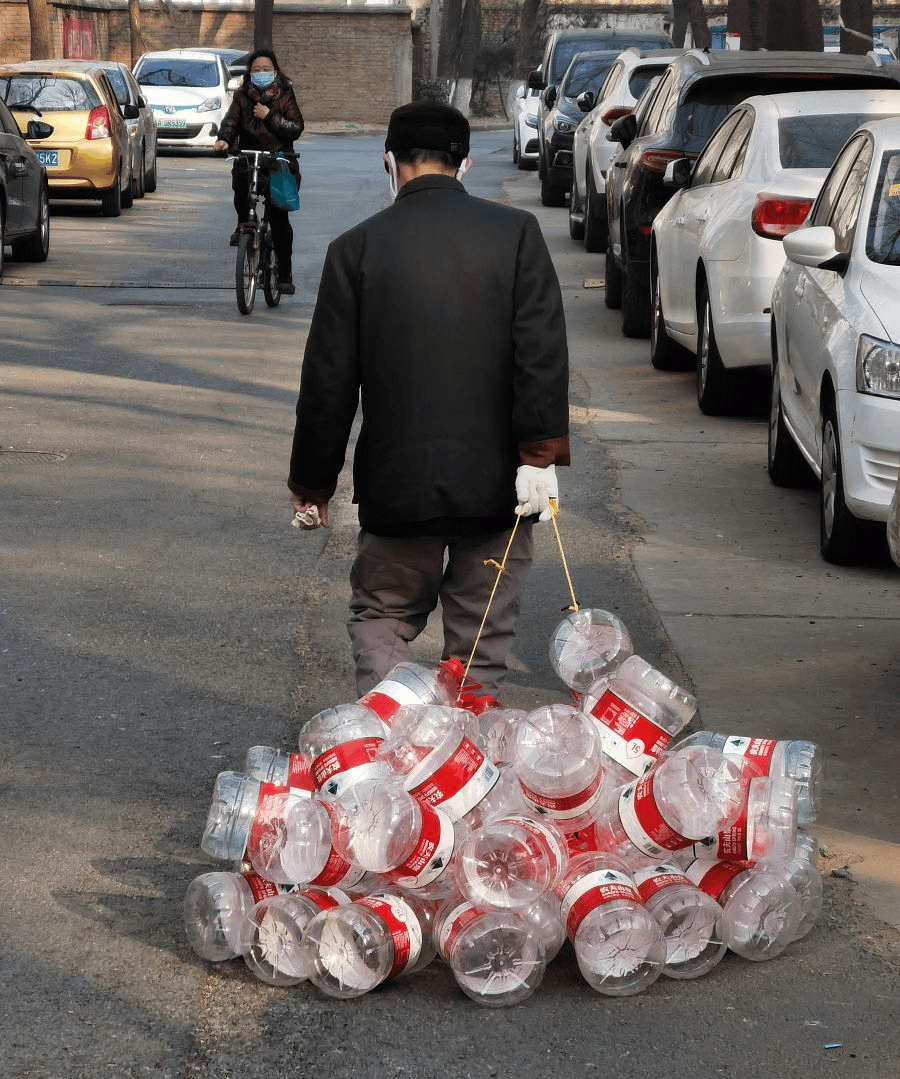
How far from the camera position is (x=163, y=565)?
7.54 meters

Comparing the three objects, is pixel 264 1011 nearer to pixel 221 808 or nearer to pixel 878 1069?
pixel 221 808

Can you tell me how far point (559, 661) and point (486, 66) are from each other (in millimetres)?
62895

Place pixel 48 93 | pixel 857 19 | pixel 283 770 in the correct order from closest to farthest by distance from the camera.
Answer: pixel 283 770 → pixel 857 19 → pixel 48 93

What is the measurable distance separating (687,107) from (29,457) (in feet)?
20.0

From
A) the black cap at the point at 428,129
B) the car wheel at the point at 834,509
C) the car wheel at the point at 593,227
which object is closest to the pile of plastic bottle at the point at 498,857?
the black cap at the point at 428,129

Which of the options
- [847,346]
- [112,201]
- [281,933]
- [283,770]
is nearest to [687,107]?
[847,346]

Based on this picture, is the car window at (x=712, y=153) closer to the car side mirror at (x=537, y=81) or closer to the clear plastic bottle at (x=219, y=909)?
the clear plastic bottle at (x=219, y=909)

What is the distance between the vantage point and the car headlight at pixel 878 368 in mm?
7129

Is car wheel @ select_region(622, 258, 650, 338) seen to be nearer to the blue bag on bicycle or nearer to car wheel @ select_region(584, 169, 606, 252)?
the blue bag on bicycle

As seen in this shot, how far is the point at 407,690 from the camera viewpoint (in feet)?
14.5

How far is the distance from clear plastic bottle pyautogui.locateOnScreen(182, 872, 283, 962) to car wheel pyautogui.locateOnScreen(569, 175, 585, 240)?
1753 centimetres

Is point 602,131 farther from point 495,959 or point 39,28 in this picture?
point 39,28

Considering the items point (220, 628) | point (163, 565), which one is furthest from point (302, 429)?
point (163, 565)

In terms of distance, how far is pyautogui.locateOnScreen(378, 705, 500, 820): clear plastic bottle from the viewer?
4.09 metres
